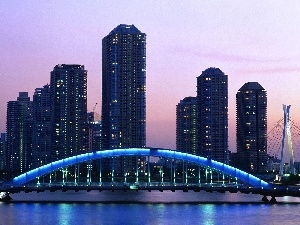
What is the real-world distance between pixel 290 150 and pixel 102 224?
2514 inches

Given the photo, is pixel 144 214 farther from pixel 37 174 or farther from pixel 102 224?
pixel 37 174

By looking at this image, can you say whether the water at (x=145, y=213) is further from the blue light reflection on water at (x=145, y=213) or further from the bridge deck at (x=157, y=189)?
the bridge deck at (x=157, y=189)

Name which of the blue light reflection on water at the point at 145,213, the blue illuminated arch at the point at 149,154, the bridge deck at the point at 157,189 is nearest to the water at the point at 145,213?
the blue light reflection on water at the point at 145,213

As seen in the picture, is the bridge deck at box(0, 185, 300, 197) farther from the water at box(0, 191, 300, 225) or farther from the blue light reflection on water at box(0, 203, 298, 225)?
the blue light reflection on water at box(0, 203, 298, 225)

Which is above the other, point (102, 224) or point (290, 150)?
point (290, 150)

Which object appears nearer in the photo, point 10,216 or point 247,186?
point 10,216

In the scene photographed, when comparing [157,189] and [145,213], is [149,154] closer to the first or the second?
[157,189]

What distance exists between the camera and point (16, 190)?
96.9m

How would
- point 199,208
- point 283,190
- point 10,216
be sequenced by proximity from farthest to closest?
point 283,190
point 199,208
point 10,216

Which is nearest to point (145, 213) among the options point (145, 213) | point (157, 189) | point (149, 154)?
point (145, 213)

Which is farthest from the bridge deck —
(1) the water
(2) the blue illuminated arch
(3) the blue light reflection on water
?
(2) the blue illuminated arch

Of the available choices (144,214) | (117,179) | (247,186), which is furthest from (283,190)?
(117,179)

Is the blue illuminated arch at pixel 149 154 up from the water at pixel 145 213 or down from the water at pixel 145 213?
up

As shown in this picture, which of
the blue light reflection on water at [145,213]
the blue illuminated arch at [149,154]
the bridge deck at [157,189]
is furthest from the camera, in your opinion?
the blue illuminated arch at [149,154]
